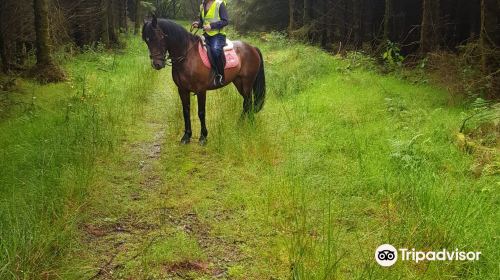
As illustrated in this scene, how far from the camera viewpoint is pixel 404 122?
7.82m

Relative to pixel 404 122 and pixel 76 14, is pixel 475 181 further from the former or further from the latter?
pixel 76 14

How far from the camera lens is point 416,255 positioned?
12.3 ft

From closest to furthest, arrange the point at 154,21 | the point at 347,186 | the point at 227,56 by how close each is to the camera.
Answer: the point at 347,186 < the point at 154,21 < the point at 227,56

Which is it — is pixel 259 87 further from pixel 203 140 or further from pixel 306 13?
pixel 306 13

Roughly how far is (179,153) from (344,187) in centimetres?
317

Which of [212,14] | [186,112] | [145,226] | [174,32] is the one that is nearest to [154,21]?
[174,32]

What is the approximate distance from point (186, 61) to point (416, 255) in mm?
5432

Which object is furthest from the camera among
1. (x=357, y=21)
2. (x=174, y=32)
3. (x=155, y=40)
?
(x=357, y=21)

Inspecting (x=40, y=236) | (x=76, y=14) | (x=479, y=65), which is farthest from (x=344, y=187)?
(x=76, y=14)

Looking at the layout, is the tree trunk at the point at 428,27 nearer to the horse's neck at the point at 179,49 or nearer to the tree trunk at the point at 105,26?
the horse's neck at the point at 179,49

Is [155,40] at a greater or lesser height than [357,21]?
lesser

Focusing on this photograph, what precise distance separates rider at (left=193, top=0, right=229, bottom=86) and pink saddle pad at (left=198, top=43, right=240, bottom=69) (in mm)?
139

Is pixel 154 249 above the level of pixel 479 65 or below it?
below

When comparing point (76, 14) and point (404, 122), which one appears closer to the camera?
point (404, 122)
